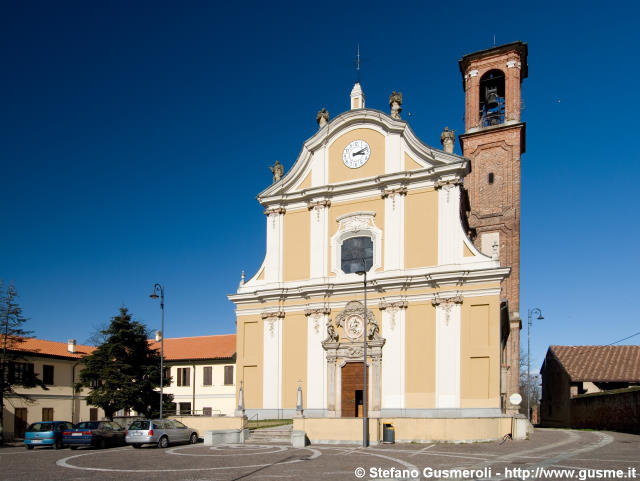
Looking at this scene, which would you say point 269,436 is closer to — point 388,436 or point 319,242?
point 388,436

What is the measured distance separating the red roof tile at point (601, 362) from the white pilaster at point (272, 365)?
84.3 feet

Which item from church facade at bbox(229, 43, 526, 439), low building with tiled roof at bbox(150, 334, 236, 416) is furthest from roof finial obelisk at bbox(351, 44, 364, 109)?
low building with tiled roof at bbox(150, 334, 236, 416)

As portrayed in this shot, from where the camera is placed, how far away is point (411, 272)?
95.2 feet

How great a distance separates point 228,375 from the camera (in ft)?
151

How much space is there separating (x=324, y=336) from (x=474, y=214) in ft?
48.9

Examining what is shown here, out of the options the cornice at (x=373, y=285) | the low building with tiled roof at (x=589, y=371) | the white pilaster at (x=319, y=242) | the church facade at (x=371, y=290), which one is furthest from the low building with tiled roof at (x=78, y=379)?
the low building with tiled roof at (x=589, y=371)

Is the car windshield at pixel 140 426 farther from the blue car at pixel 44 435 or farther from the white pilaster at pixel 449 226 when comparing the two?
the white pilaster at pixel 449 226

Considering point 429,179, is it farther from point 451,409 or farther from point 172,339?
point 172,339

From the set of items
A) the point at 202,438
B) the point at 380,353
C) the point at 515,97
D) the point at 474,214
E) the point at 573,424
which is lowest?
the point at 573,424

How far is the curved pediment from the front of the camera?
30500 mm

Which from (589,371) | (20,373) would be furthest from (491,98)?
(20,373)

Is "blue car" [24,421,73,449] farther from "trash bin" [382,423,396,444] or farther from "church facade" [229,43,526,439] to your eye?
"trash bin" [382,423,396,444]

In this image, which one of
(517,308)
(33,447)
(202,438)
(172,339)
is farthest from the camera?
(172,339)

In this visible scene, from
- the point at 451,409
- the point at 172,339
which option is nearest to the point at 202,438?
the point at 451,409
